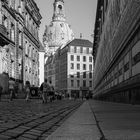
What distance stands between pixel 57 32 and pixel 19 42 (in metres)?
109

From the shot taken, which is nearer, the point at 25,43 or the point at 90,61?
the point at 25,43

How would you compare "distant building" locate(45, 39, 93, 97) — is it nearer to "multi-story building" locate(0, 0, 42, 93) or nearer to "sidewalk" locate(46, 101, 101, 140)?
"multi-story building" locate(0, 0, 42, 93)

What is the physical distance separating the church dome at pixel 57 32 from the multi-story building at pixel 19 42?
303ft

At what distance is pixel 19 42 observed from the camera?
40062 mm

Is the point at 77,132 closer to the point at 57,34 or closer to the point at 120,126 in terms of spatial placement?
the point at 120,126

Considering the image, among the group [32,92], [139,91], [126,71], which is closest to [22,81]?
[32,92]

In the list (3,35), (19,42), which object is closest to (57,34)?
(19,42)

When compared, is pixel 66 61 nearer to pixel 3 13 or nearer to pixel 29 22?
pixel 29 22

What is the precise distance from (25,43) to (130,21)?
34.0 metres

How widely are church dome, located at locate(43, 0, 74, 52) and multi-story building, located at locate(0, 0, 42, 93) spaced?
92.4m

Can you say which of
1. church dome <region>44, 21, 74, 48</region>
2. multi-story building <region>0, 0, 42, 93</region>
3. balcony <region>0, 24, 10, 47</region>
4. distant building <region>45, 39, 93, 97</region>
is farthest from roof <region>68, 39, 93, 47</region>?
balcony <region>0, 24, 10, 47</region>

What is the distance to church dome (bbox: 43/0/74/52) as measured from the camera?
148 m

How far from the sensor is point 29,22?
4809 centimetres

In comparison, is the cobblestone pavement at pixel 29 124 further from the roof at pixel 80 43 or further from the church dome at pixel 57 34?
the church dome at pixel 57 34
